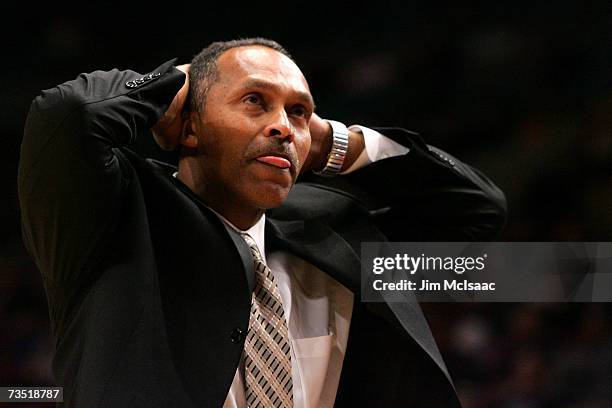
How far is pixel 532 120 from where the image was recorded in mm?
2389

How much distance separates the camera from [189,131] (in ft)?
4.08

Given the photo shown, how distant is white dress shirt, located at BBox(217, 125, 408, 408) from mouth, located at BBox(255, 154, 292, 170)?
0.41 feet

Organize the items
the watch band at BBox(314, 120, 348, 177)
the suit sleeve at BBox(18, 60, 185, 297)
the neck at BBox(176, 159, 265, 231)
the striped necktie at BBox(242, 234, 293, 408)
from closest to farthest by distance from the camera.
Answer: the suit sleeve at BBox(18, 60, 185, 297), the striped necktie at BBox(242, 234, 293, 408), the neck at BBox(176, 159, 265, 231), the watch band at BBox(314, 120, 348, 177)

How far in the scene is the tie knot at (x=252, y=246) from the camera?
123 cm

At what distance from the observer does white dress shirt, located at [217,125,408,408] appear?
1244 mm


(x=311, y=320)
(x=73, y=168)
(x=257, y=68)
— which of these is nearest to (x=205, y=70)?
(x=257, y=68)

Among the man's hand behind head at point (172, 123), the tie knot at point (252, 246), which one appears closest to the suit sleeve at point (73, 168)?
the man's hand behind head at point (172, 123)

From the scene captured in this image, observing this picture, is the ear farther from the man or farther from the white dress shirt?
the white dress shirt

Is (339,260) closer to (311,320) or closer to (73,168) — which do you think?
(311,320)

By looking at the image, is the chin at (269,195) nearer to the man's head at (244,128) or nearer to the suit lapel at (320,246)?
the man's head at (244,128)

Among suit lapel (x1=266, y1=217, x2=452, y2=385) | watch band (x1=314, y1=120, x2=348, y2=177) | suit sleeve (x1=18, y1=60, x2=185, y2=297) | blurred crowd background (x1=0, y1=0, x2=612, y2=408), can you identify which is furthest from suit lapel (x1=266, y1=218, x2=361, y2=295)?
blurred crowd background (x1=0, y1=0, x2=612, y2=408)

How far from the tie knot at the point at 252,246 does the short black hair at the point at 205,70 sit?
0.21 metres

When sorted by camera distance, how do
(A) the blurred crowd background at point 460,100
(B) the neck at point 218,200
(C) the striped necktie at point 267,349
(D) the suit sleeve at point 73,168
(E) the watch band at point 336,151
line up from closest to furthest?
1. (D) the suit sleeve at point 73,168
2. (C) the striped necktie at point 267,349
3. (B) the neck at point 218,200
4. (E) the watch band at point 336,151
5. (A) the blurred crowd background at point 460,100

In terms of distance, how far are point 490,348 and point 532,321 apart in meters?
0.13
